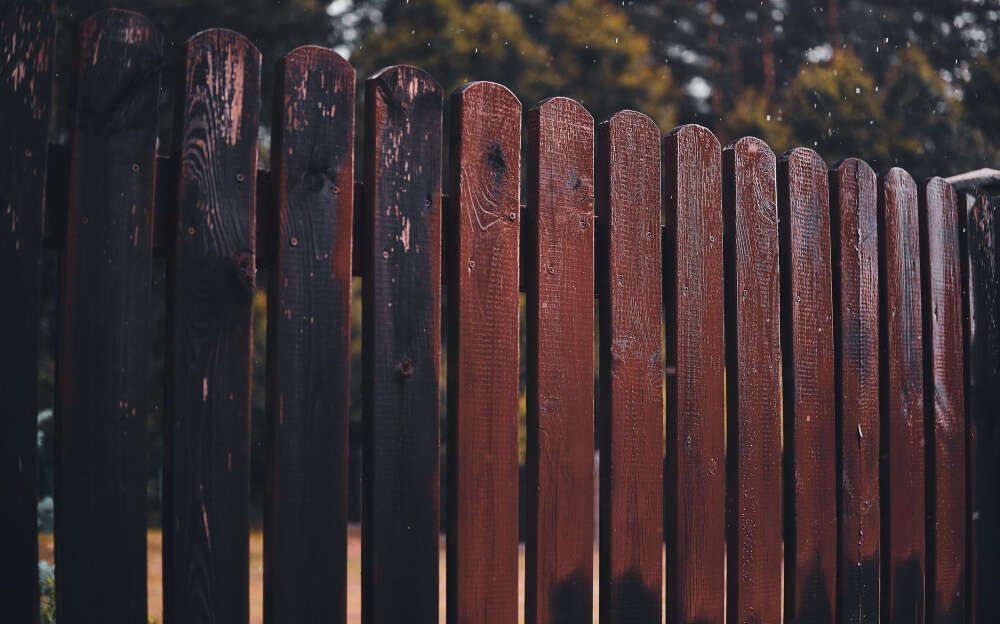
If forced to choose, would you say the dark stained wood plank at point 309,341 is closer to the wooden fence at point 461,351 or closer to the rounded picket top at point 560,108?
the wooden fence at point 461,351

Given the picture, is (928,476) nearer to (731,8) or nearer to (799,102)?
(799,102)

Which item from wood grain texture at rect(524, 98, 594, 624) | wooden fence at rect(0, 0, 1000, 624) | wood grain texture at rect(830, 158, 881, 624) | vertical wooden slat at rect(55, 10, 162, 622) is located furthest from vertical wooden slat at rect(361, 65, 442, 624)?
wood grain texture at rect(830, 158, 881, 624)

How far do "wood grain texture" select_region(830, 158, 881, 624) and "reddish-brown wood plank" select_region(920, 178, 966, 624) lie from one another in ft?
0.83

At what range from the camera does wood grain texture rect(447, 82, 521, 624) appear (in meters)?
1.81

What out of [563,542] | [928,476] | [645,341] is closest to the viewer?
[563,542]

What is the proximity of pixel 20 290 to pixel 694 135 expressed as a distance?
152 centimetres

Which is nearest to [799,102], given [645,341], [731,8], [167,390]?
[731,8]

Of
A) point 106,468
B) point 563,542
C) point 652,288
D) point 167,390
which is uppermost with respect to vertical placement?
point 652,288

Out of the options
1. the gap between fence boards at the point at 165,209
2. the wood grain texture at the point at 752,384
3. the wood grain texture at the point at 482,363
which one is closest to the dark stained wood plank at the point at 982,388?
the wood grain texture at the point at 752,384

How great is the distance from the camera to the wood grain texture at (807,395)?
231 centimetres

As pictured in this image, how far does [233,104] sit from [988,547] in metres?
2.52

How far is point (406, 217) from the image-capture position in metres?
1.78

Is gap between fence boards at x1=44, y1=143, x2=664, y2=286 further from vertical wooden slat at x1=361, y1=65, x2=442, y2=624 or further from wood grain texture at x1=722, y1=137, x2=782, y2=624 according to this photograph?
wood grain texture at x1=722, y1=137, x2=782, y2=624

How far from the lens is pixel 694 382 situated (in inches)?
84.4
